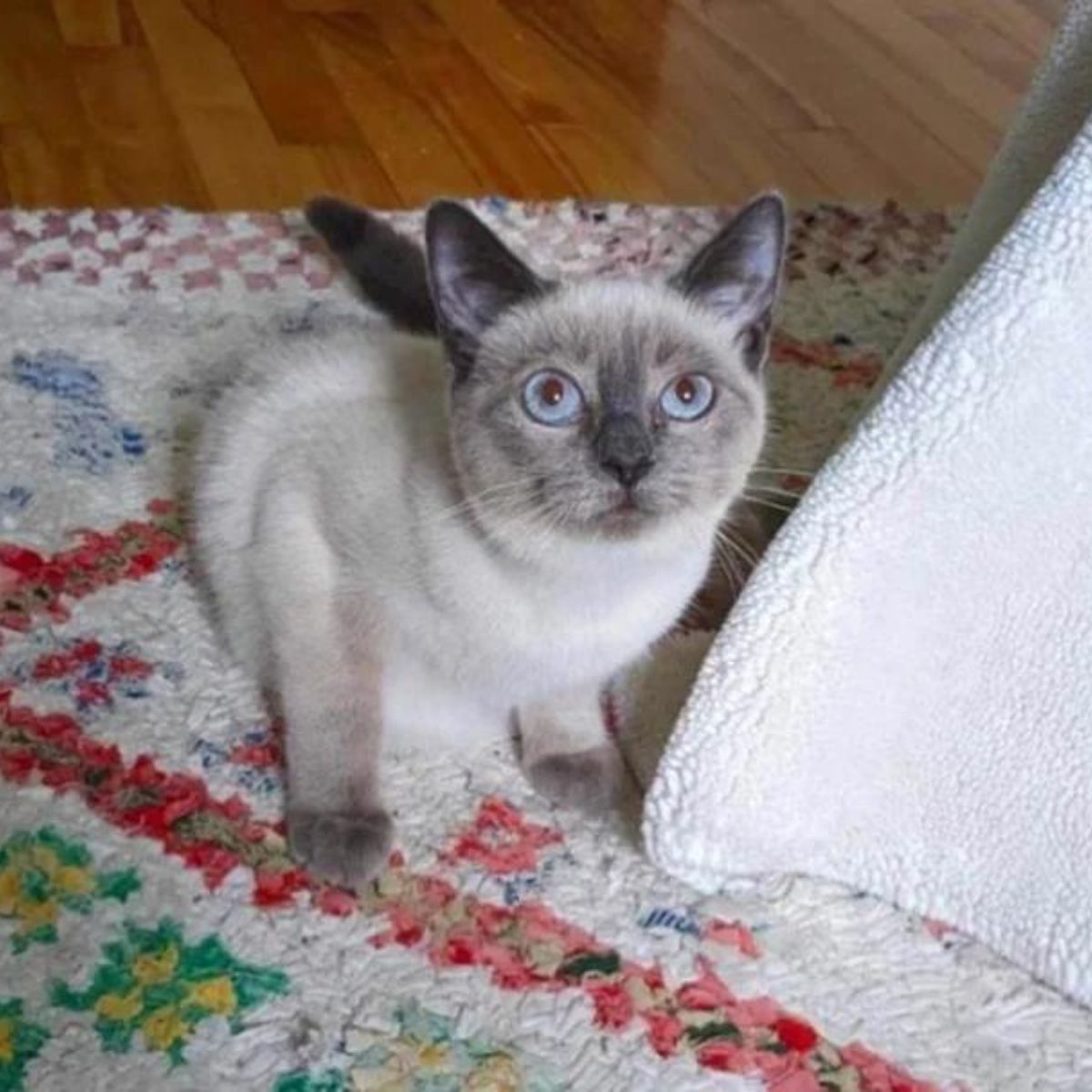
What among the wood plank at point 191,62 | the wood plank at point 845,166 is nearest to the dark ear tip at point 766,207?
the wood plank at point 845,166

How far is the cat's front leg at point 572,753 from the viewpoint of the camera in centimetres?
110

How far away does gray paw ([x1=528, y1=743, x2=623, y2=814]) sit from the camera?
1.09 metres

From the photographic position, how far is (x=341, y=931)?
986mm

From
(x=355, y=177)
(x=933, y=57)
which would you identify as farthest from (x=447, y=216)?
(x=933, y=57)

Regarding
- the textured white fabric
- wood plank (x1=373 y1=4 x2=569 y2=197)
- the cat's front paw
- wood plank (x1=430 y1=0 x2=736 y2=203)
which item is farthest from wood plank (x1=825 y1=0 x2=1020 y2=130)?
the cat's front paw

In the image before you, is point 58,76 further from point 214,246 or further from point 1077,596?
point 1077,596

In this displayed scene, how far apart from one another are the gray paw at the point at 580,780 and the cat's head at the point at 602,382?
183 millimetres

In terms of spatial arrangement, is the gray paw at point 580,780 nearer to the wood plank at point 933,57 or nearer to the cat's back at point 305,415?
the cat's back at point 305,415

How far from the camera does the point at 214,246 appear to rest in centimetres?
171

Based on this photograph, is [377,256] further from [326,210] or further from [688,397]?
[688,397]

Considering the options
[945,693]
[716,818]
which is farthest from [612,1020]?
[945,693]

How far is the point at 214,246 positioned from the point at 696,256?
31.2 inches

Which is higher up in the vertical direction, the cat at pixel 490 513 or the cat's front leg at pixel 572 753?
the cat at pixel 490 513

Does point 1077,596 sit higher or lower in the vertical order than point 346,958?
higher
